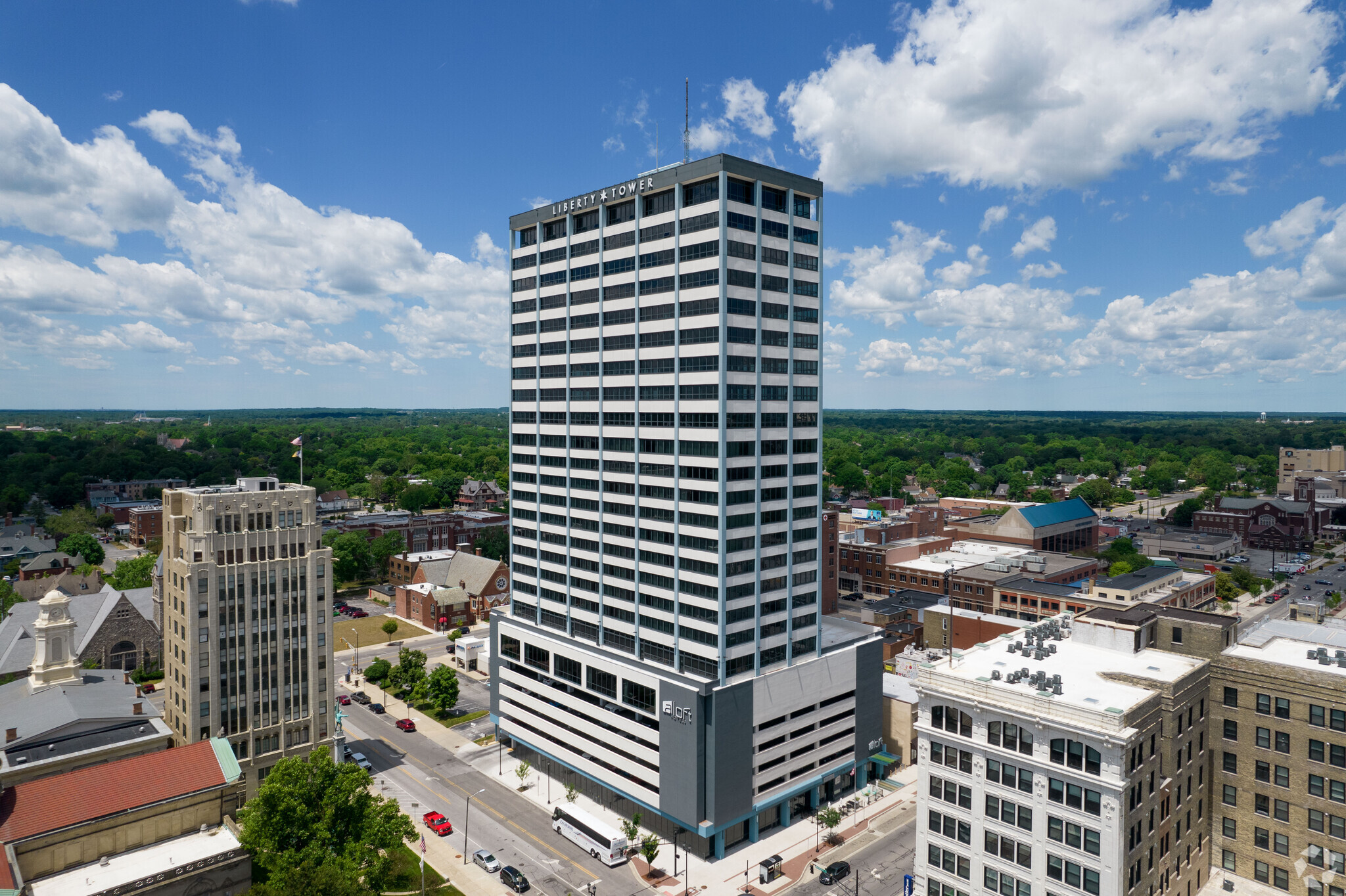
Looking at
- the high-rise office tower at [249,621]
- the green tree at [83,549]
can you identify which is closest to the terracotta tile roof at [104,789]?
the high-rise office tower at [249,621]

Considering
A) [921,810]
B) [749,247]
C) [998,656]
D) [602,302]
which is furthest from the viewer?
[602,302]

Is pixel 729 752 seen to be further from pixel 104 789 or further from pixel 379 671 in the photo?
pixel 379 671

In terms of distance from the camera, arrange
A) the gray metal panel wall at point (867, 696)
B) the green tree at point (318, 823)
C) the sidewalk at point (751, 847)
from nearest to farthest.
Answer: the green tree at point (318, 823) → the sidewalk at point (751, 847) → the gray metal panel wall at point (867, 696)

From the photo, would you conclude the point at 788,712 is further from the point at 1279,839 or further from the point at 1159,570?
the point at 1159,570

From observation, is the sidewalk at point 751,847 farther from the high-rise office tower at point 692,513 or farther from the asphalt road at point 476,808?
the high-rise office tower at point 692,513

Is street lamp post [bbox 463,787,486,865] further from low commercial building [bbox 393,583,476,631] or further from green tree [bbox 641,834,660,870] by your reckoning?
low commercial building [bbox 393,583,476,631]

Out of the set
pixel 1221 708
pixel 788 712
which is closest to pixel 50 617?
pixel 788 712

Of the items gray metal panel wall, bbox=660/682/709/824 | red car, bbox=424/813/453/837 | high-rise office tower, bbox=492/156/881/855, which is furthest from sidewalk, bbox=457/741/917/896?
red car, bbox=424/813/453/837
